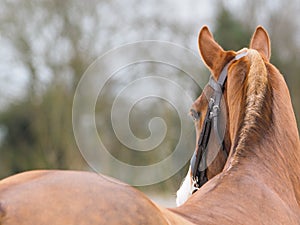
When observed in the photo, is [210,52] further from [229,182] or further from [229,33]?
[229,33]

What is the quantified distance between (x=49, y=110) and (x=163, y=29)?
504 cm

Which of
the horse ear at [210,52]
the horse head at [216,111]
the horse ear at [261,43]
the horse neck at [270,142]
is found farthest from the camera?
the horse ear at [261,43]

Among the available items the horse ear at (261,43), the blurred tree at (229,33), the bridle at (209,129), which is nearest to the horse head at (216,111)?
the bridle at (209,129)

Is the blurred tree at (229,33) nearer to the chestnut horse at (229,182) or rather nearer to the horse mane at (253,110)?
the chestnut horse at (229,182)

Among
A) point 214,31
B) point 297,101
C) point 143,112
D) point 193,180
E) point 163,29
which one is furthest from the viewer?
point 297,101

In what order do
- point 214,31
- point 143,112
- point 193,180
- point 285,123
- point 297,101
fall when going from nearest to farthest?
point 285,123 < point 193,180 < point 143,112 < point 214,31 < point 297,101

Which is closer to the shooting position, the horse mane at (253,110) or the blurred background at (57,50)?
the horse mane at (253,110)

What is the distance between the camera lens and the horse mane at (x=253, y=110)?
3.22 m

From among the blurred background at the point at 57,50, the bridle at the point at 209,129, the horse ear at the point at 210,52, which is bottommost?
the blurred background at the point at 57,50

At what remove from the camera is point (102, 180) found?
6.83 ft

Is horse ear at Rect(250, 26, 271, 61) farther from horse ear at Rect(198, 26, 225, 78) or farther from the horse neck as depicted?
the horse neck

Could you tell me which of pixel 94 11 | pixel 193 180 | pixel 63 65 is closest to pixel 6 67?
pixel 63 65

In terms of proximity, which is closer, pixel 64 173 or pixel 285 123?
pixel 64 173

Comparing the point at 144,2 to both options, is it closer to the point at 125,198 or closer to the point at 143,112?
the point at 143,112
